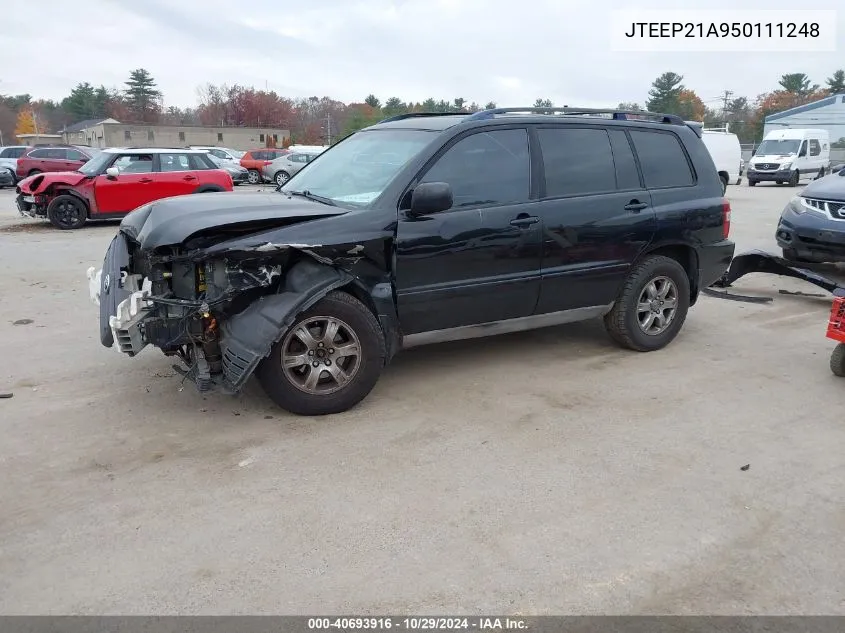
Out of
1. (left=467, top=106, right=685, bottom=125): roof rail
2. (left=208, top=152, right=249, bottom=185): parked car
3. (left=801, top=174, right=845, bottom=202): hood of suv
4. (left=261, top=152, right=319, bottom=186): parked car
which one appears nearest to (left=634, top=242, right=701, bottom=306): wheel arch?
(left=467, top=106, right=685, bottom=125): roof rail

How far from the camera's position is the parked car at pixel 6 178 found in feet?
81.2

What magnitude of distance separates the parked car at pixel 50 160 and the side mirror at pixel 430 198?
2255cm

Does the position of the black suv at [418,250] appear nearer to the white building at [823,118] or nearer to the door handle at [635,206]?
the door handle at [635,206]

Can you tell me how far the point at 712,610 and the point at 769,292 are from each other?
6.44 meters

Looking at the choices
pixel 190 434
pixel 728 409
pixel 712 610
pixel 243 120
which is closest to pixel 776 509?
pixel 712 610

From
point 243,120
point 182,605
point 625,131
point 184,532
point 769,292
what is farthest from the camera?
point 243,120

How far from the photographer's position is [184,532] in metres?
3.07

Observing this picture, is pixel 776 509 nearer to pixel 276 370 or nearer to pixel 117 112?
pixel 276 370

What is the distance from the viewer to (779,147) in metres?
27.3

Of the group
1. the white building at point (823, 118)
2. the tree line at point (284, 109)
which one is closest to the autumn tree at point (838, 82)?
the tree line at point (284, 109)

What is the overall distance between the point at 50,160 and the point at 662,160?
78.4 feet

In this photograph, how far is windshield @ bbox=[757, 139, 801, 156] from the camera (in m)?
26.9

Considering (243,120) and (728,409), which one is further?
(243,120)

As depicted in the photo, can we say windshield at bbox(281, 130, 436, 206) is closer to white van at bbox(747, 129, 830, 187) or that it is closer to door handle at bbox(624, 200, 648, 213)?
door handle at bbox(624, 200, 648, 213)
